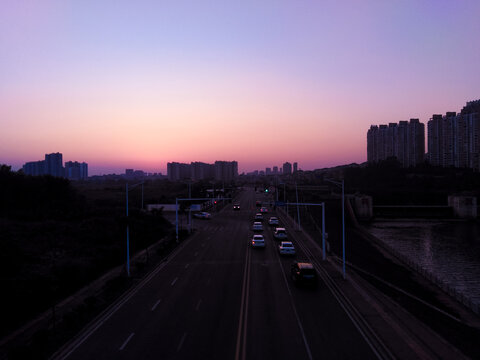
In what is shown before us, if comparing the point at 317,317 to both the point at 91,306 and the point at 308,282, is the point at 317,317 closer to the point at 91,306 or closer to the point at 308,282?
the point at 308,282

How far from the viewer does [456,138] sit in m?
156

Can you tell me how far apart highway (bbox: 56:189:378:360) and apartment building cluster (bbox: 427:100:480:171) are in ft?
499

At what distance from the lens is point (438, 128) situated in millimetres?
165000

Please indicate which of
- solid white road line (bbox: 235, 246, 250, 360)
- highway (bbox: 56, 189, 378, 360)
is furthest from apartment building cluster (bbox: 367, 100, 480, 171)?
highway (bbox: 56, 189, 378, 360)

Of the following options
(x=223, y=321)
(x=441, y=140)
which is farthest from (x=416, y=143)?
(x=223, y=321)

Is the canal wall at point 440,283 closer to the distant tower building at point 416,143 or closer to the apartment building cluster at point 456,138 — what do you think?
the apartment building cluster at point 456,138

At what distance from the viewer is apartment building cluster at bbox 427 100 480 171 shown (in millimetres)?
145375

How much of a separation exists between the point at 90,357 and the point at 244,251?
22645mm

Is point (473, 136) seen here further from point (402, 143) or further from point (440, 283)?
point (440, 283)

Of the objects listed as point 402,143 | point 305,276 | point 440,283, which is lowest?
point 440,283

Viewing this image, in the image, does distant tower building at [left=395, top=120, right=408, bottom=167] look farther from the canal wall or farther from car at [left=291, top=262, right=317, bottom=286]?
car at [left=291, top=262, right=317, bottom=286]

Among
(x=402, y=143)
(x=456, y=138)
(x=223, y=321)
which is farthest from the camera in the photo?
(x=402, y=143)

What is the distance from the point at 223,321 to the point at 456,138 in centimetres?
17218

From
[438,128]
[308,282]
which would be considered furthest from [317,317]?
[438,128]
